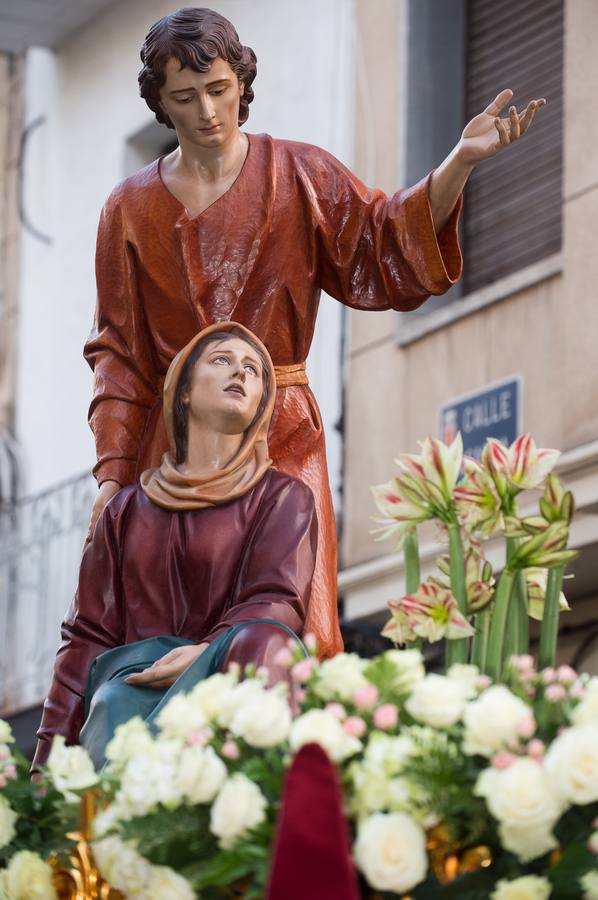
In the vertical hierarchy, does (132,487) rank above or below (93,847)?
above

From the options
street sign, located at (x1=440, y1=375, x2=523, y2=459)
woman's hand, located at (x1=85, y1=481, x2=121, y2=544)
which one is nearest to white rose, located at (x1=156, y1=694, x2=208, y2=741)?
woman's hand, located at (x1=85, y1=481, x2=121, y2=544)

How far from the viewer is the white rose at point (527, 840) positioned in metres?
2.77

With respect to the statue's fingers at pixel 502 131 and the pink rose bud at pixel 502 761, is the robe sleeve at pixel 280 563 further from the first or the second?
the pink rose bud at pixel 502 761

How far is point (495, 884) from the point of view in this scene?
2.90 meters

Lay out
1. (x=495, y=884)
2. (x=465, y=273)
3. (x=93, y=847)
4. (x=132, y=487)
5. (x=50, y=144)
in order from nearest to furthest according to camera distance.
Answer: (x=495, y=884) → (x=93, y=847) → (x=132, y=487) → (x=465, y=273) → (x=50, y=144)

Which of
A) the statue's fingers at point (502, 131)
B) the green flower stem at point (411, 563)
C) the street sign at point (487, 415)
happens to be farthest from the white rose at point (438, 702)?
the street sign at point (487, 415)

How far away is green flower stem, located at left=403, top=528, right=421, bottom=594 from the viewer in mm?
3490

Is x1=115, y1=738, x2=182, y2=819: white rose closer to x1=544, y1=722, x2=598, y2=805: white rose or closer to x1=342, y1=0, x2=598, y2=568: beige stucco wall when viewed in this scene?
x1=544, y1=722, x2=598, y2=805: white rose

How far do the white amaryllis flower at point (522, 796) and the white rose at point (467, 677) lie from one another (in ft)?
0.59

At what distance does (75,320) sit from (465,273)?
3.03 metres

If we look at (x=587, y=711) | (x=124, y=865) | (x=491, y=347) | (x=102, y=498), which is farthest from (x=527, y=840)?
(x=491, y=347)

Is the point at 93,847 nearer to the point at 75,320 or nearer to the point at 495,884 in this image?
the point at 495,884

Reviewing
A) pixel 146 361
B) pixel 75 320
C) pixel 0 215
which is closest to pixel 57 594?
pixel 75 320

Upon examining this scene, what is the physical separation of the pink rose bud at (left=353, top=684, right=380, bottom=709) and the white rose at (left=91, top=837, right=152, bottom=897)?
354 millimetres
